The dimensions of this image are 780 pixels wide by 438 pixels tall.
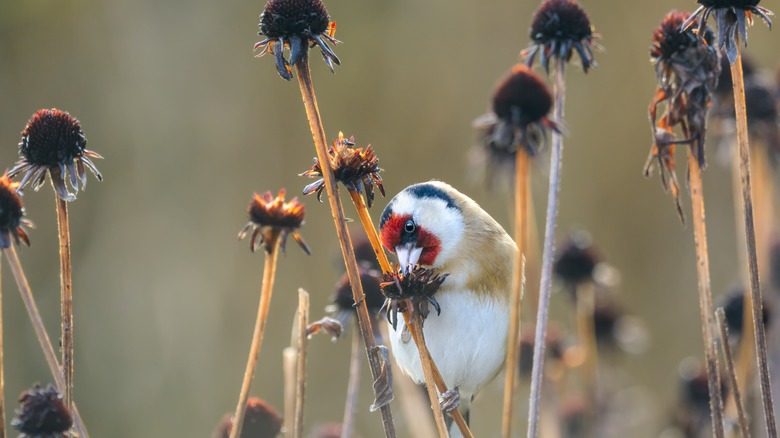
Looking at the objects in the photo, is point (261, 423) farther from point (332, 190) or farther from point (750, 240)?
point (750, 240)

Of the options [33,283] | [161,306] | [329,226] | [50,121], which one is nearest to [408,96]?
[329,226]

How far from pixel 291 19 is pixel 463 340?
4.15ft

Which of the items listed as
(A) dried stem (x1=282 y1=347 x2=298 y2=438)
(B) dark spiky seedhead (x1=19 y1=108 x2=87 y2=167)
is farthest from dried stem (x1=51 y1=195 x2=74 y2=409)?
(A) dried stem (x1=282 y1=347 x2=298 y2=438)

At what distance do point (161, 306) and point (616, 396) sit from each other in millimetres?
3334

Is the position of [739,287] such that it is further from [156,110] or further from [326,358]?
[156,110]

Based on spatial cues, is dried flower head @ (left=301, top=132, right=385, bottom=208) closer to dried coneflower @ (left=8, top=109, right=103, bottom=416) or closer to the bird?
dried coneflower @ (left=8, top=109, right=103, bottom=416)

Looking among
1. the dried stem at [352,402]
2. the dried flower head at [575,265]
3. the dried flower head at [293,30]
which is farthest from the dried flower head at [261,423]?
the dried flower head at [575,265]

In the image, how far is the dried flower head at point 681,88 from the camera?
8.20 ft

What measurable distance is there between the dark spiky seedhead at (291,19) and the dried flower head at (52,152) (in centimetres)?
50

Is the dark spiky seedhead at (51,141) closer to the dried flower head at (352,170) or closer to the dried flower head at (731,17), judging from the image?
the dried flower head at (352,170)

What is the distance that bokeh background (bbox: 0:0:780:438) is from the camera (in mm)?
6902

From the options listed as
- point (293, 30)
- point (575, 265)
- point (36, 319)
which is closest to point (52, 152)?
point (36, 319)

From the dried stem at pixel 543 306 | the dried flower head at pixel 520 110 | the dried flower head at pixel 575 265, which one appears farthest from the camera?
the dried flower head at pixel 575 265

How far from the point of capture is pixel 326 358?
749 centimetres
